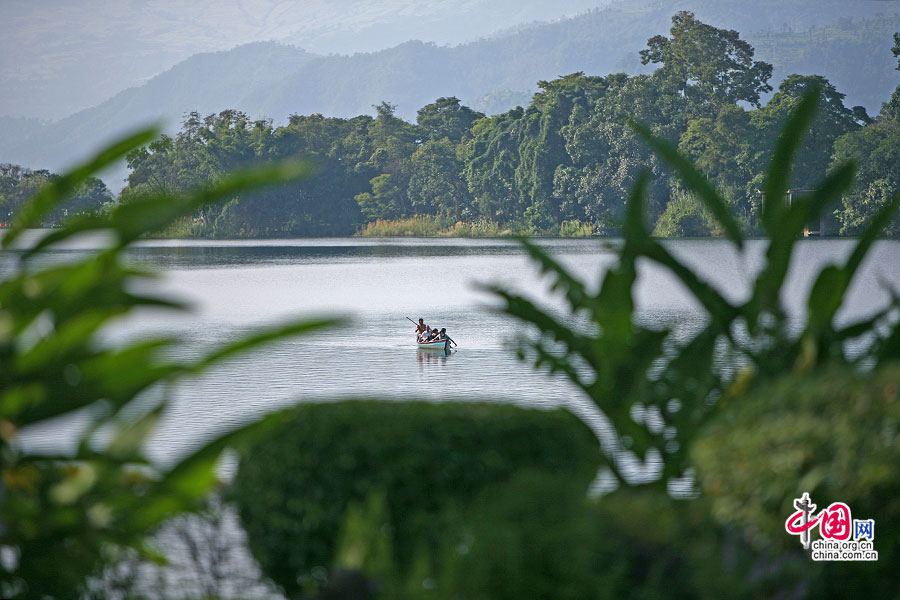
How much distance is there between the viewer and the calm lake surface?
39.0 ft

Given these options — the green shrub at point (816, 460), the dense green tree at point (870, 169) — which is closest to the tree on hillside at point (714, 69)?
the dense green tree at point (870, 169)

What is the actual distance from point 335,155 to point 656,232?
1070 inches

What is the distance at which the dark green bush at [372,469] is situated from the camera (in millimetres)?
3146

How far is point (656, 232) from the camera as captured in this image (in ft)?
204

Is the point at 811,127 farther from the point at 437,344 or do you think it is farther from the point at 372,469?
the point at 372,469

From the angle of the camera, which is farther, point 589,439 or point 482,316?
point 482,316

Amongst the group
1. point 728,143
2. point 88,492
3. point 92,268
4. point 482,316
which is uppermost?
point 728,143

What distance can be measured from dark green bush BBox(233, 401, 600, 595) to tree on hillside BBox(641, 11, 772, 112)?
2512 inches

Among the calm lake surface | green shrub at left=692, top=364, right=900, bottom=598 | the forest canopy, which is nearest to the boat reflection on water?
the calm lake surface

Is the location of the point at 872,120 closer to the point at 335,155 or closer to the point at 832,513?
the point at 335,155

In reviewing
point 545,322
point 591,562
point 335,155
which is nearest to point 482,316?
point 545,322

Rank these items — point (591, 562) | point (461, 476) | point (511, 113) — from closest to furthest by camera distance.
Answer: point (591, 562), point (461, 476), point (511, 113)

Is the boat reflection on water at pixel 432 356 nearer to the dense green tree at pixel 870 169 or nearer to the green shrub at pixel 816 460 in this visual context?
the green shrub at pixel 816 460

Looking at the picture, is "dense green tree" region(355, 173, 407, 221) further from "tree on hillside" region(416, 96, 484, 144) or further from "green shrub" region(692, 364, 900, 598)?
"green shrub" region(692, 364, 900, 598)
